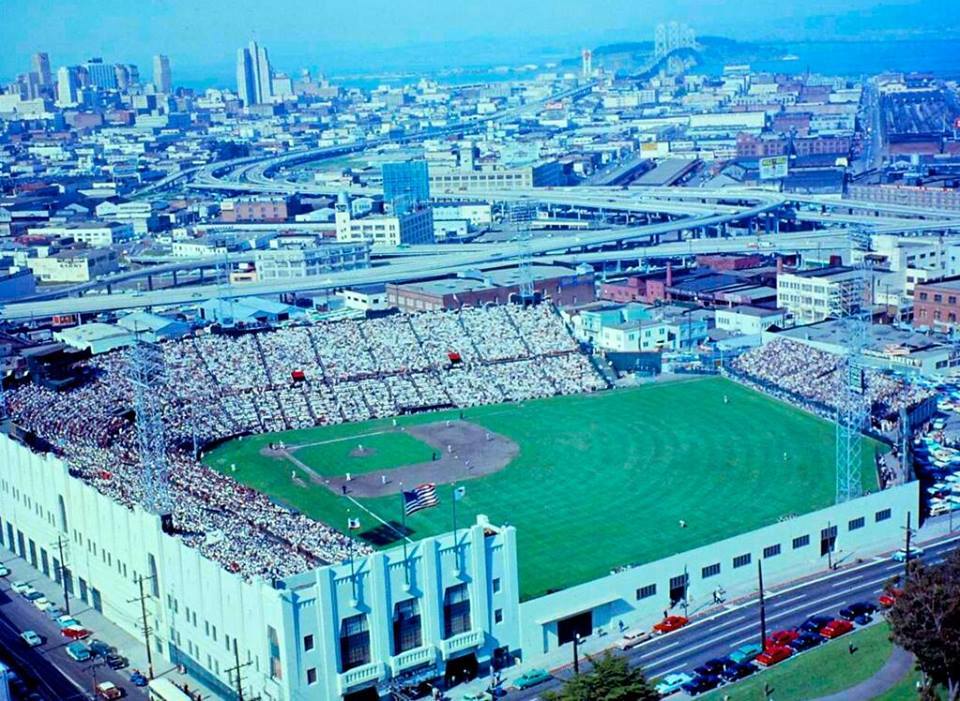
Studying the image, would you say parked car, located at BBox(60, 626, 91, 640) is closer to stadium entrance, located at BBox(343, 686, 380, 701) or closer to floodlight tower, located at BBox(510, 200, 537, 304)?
stadium entrance, located at BBox(343, 686, 380, 701)

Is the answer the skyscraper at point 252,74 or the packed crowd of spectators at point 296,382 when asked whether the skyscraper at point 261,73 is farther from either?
the packed crowd of spectators at point 296,382

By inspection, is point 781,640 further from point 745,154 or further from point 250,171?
point 250,171

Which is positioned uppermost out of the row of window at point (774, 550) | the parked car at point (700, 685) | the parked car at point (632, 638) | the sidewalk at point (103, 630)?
the row of window at point (774, 550)

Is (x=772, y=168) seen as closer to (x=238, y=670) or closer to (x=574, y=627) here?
(x=574, y=627)

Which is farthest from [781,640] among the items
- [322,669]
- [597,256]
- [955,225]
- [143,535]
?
[955,225]

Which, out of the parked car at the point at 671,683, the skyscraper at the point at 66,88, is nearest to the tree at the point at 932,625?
the parked car at the point at 671,683
